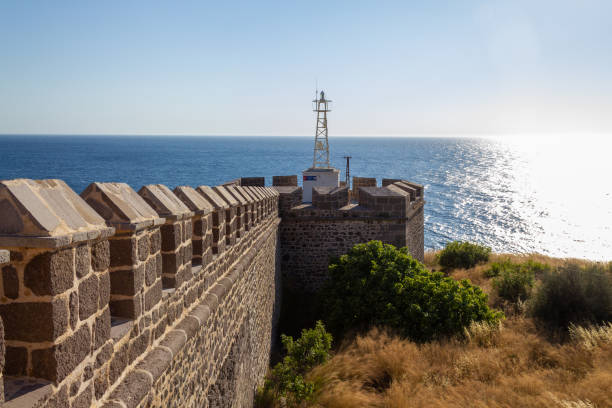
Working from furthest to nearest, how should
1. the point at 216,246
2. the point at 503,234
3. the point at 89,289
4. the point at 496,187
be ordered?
the point at 496,187 → the point at 503,234 → the point at 216,246 → the point at 89,289

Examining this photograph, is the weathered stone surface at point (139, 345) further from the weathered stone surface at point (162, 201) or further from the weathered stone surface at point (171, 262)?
the weathered stone surface at point (162, 201)

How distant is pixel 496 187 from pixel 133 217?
8092 cm

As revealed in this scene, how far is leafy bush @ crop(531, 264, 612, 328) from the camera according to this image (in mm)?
10656

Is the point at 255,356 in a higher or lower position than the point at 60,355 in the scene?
lower

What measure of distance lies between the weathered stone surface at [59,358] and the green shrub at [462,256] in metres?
19.0

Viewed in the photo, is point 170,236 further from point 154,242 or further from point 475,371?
point 475,371

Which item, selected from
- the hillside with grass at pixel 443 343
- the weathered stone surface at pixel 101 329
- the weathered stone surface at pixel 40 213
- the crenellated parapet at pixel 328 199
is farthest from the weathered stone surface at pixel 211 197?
the crenellated parapet at pixel 328 199

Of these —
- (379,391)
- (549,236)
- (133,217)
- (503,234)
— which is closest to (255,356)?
(379,391)

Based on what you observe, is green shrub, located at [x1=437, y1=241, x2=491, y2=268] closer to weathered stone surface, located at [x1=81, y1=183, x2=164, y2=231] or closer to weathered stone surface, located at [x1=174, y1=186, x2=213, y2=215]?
weathered stone surface, located at [x1=174, y1=186, x2=213, y2=215]

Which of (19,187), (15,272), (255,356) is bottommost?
(255,356)

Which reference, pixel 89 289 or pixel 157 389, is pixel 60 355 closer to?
pixel 89 289

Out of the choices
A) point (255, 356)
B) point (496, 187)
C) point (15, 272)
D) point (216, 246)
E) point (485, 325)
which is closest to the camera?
point (15, 272)

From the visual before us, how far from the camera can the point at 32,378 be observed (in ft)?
6.95

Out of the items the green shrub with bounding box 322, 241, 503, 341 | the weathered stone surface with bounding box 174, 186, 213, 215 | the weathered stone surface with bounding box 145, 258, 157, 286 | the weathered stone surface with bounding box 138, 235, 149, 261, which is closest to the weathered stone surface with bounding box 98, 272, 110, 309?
the weathered stone surface with bounding box 138, 235, 149, 261
